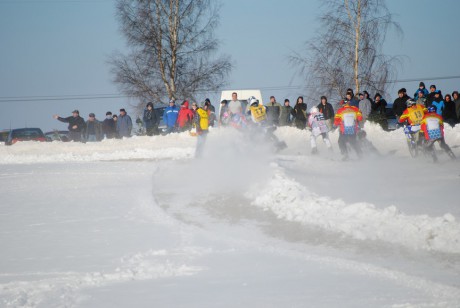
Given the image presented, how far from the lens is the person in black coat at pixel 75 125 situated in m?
31.2

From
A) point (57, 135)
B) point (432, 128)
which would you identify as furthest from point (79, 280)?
point (57, 135)

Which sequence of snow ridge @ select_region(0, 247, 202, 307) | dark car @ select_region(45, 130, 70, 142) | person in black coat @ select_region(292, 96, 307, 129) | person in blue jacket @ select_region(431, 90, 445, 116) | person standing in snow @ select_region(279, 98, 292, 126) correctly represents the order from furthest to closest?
dark car @ select_region(45, 130, 70, 142), person standing in snow @ select_region(279, 98, 292, 126), person in black coat @ select_region(292, 96, 307, 129), person in blue jacket @ select_region(431, 90, 445, 116), snow ridge @ select_region(0, 247, 202, 307)

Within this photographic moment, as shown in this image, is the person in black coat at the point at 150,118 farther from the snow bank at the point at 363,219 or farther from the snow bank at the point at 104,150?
the snow bank at the point at 363,219

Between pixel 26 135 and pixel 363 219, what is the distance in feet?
97.5

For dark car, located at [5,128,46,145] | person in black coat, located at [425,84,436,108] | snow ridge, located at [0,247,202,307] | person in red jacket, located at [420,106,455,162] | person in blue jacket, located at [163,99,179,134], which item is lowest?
snow ridge, located at [0,247,202,307]

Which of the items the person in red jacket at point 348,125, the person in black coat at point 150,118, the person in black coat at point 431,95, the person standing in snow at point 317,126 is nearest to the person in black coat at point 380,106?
the person in black coat at point 431,95

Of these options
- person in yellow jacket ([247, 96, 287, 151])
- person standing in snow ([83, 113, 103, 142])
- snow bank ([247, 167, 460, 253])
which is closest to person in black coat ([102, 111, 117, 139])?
person standing in snow ([83, 113, 103, 142])

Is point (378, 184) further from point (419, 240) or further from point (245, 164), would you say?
point (419, 240)

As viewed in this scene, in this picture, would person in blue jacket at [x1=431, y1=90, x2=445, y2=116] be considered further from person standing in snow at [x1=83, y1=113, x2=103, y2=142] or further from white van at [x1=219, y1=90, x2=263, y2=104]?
person standing in snow at [x1=83, y1=113, x2=103, y2=142]

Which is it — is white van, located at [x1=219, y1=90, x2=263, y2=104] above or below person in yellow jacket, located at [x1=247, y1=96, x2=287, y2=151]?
above

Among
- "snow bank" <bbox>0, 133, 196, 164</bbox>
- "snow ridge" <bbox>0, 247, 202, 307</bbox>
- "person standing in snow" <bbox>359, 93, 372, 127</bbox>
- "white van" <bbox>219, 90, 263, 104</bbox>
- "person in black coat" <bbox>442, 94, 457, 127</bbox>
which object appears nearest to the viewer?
"snow ridge" <bbox>0, 247, 202, 307</bbox>

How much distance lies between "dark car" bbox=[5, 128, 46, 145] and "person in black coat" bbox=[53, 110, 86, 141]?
4.94 metres

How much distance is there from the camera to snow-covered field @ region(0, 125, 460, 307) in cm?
665

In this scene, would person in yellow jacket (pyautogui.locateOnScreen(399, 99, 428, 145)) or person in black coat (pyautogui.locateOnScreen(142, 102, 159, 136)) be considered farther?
person in black coat (pyautogui.locateOnScreen(142, 102, 159, 136))
